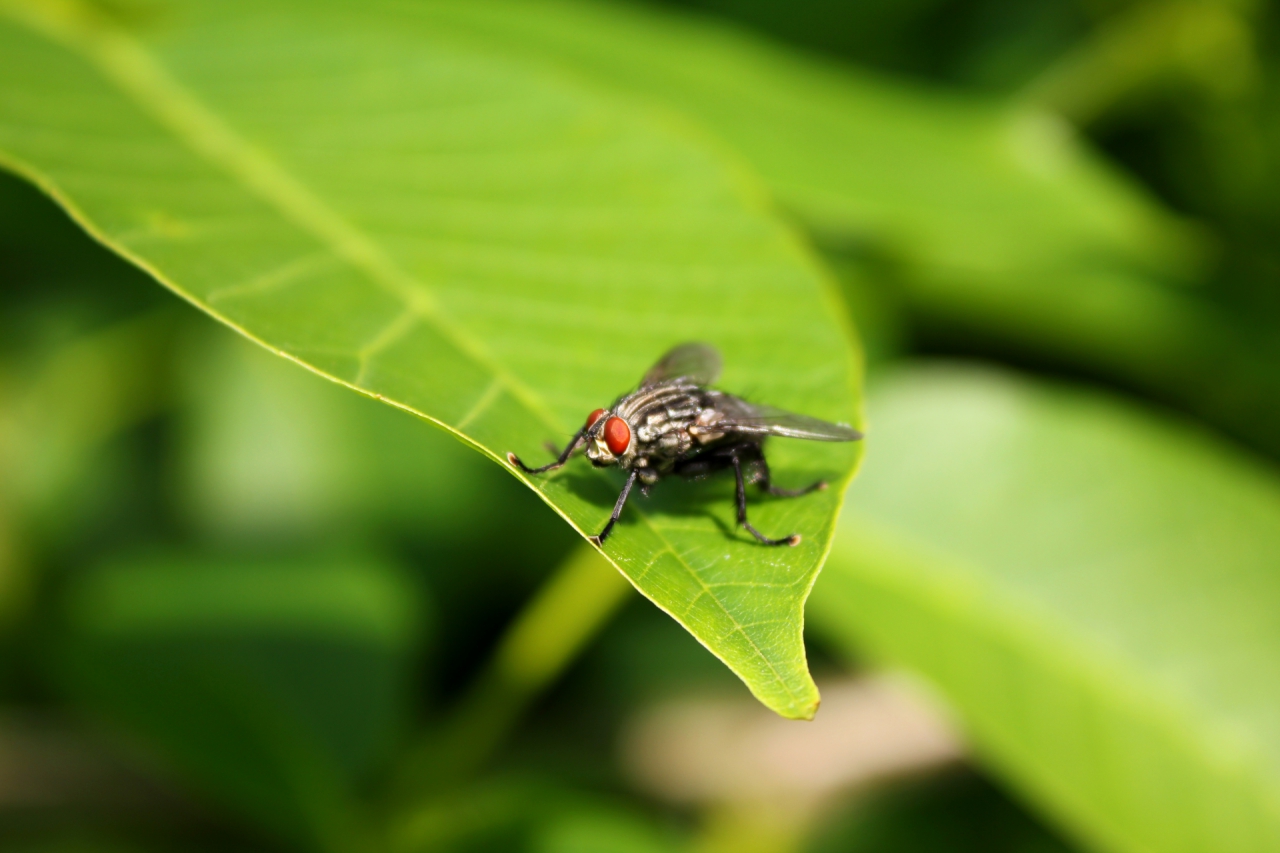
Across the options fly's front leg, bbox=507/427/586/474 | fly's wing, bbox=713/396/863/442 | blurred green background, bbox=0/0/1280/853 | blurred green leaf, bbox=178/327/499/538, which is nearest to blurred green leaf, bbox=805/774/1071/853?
blurred green background, bbox=0/0/1280/853

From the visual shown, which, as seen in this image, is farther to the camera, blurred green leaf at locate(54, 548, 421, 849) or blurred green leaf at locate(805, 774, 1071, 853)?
blurred green leaf at locate(805, 774, 1071, 853)

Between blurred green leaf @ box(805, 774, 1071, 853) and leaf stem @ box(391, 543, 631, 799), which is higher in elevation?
leaf stem @ box(391, 543, 631, 799)

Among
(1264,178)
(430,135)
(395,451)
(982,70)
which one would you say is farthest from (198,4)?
(1264,178)

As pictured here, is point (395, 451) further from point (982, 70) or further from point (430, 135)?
point (982, 70)

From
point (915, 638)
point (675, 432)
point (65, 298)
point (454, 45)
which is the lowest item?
point (65, 298)

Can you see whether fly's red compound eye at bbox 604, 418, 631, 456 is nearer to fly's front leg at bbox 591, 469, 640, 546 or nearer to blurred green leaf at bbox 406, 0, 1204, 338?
fly's front leg at bbox 591, 469, 640, 546

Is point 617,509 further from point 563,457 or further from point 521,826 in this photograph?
point 521,826

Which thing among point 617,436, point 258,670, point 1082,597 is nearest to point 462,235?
point 617,436
